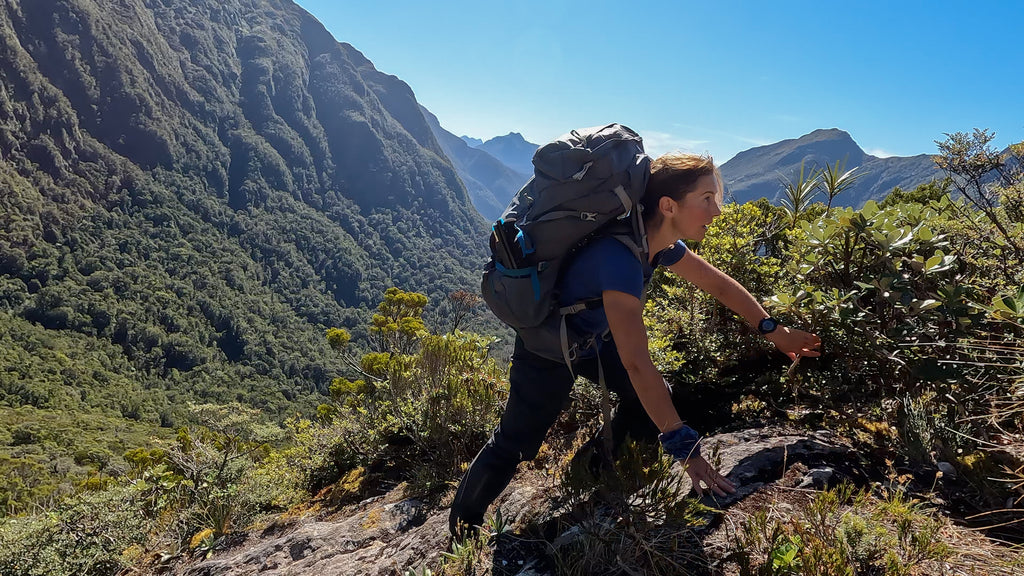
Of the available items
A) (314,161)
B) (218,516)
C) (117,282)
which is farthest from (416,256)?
(218,516)

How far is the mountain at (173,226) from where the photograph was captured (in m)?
77.9

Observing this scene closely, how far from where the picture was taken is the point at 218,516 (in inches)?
146

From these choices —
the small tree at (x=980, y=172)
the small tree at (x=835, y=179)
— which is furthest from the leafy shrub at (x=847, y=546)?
the small tree at (x=835, y=179)

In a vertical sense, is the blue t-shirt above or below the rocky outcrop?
above

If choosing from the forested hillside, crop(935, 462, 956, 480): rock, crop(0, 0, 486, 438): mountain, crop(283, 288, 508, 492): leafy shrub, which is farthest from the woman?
crop(0, 0, 486, 438): mountain

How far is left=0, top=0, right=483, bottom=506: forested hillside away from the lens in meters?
76.4

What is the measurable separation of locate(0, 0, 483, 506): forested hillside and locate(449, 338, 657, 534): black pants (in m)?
50.5

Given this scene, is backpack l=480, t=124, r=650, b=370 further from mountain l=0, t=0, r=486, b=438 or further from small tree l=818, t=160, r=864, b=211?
mountain l=0, t=0, r=486, b=438

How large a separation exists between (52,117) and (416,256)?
9229 cm

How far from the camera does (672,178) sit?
1764mm

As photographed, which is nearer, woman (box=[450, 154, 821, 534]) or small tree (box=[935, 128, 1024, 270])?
woman (box=[450, 154, 821, 534])

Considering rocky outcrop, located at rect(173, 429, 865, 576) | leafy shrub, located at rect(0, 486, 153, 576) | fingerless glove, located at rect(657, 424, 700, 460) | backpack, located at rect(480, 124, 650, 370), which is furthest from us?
leafy shrub, located at rect(0, 486, 153, 576)

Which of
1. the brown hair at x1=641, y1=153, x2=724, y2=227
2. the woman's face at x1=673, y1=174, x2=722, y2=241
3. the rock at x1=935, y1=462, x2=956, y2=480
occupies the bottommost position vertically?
the rock at x1=935, y1=462, x2=956, y2=480

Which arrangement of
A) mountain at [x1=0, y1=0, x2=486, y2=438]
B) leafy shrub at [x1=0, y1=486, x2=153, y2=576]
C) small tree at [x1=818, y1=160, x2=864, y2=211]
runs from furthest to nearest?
mountain at [x1=0, y1=0, x2=486, y2=438], leafy shrub at [x1=0, y1=486, x2=153, y2=576], small tree at [x1=818, y1=160, x2=864, y2=211]
